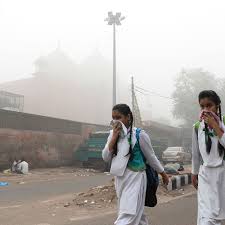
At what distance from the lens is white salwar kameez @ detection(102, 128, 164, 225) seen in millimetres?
4277

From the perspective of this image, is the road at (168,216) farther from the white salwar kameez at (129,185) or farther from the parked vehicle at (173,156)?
the parked vehicle at (173,156)

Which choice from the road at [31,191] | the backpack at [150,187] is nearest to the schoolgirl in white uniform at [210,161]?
the backpack at [150,187]

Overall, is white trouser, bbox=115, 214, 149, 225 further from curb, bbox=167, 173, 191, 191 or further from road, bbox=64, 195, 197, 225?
curb, bbox=167, 173, 191, 191

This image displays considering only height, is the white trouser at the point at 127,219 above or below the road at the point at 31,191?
above

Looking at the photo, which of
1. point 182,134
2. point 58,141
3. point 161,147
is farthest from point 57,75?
point 58,141

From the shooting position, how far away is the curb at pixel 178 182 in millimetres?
12039

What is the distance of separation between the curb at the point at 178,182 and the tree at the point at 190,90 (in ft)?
137

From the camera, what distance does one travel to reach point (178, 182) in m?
Result: 12.7

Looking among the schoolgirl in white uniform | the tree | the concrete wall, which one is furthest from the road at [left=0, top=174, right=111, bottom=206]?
the tree

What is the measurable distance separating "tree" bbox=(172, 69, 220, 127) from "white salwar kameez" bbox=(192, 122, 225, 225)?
5116 cm

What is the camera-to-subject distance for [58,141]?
82.0 ft

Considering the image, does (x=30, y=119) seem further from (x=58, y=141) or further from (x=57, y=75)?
(x=57, y=75)

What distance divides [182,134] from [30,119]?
2797 cm

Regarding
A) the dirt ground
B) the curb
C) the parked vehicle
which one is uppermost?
the parked vehicle
